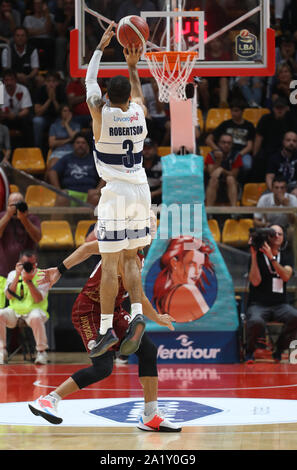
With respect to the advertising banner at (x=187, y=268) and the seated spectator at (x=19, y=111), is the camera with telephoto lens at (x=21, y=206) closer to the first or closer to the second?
the advertising banner at (x=187, y=268)

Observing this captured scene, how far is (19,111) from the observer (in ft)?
49.6

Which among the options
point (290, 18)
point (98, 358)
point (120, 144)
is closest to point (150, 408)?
point (98, 358)

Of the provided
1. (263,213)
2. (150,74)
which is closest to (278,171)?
(263,213)

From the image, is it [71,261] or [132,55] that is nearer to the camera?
[71,261]

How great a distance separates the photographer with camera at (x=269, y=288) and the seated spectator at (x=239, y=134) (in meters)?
3.11

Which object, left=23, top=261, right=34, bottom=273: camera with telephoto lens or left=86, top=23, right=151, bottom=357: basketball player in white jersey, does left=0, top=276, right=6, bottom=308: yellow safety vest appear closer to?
left=23, top=261, right=34, bottom=273: camera with telephoto lens

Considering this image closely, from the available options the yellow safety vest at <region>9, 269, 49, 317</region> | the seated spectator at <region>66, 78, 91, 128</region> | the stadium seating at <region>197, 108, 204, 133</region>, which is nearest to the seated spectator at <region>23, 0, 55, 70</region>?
the seated spectator at <region>66, 78, 91, 128</region>

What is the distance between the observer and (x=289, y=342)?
36.0 feet

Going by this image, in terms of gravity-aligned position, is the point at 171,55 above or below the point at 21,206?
above

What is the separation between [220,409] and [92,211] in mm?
4940

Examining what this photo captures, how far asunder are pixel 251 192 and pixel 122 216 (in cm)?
774

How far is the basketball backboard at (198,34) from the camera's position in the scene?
31.0ft

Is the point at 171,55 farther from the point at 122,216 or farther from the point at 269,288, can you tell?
the point at 269,288

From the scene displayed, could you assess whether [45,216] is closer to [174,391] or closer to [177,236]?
[177,236]
